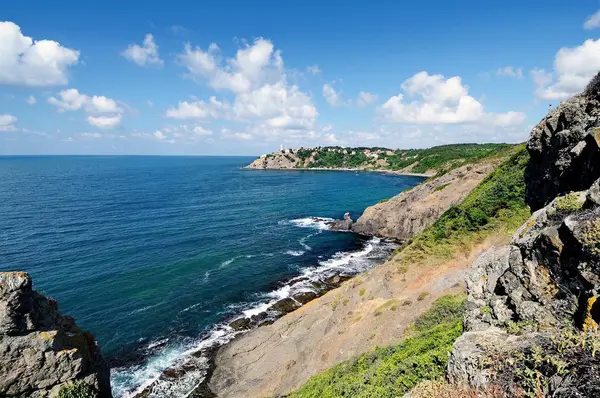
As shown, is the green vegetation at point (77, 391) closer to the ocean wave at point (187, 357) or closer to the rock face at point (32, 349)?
the rock face at point (32, 349)

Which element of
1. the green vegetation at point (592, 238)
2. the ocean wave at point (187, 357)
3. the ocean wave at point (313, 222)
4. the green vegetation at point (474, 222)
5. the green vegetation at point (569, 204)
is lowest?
the ocean wave at point (187, 357)

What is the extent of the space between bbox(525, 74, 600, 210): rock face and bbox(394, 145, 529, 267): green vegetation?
42.2ft

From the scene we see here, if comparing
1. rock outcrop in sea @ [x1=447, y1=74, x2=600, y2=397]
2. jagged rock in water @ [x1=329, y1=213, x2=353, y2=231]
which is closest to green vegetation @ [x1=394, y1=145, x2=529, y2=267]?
rock outcrop in sea @ [x1=447, y1=74, x2=600, y2=397]

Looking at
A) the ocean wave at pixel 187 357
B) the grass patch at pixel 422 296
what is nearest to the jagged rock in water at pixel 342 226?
the ocean wave at pixel 187 357

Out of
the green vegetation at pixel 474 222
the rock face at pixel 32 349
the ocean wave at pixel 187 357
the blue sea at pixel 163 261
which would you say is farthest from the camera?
the blue sea at pixel 163 261

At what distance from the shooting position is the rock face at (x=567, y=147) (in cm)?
1512

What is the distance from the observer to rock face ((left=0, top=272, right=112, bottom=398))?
19.7 m

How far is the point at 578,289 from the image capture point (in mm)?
9836

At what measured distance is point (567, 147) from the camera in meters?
17.4

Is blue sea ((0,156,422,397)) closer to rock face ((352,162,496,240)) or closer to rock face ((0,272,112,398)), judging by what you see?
rock face ((352,162,496,240))

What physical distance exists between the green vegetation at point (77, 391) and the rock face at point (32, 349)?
22cm

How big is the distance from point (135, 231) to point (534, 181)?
7251 centimetres

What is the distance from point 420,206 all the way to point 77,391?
65.3 meters

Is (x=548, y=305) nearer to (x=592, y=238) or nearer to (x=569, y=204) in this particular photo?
(x=592, y=238)
